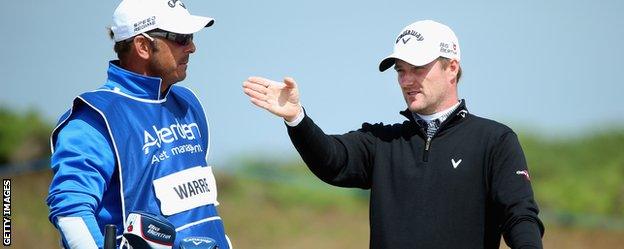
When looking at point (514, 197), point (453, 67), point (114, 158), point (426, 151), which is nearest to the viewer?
point (114, 158)

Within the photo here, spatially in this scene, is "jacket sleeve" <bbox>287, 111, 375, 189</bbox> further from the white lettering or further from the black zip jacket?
the white lettering

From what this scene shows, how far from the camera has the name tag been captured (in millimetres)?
3793

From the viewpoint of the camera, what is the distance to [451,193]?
402cm

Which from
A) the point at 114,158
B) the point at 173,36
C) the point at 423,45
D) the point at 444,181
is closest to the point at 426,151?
the point at 444,181

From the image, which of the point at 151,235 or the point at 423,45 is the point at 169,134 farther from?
the point at 423,45

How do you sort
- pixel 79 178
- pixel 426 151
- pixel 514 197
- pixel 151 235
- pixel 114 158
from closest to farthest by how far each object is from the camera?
1. pixel 151 235
2. pixel 79 178
3. pixel 114 158
4. pixel 514 197
5. pixel 426 151

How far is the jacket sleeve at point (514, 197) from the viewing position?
12.7ft

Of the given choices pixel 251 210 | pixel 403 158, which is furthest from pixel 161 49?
pixel 251 210

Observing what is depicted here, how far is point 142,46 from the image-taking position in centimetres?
390

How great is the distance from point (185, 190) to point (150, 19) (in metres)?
0.60

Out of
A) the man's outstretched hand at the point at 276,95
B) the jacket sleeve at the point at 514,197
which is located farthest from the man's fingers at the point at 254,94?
the jacket sleeve at the point at 514,197

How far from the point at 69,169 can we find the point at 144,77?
456mm

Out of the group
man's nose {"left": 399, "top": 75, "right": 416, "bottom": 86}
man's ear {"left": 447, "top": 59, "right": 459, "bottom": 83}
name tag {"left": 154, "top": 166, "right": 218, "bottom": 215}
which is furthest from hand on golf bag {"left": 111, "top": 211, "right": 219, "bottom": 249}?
man's ear {"left": 447, "top": 59, "right": 459, "bottom": 83}

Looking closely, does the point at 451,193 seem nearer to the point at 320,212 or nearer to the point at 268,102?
the point at 268,102
